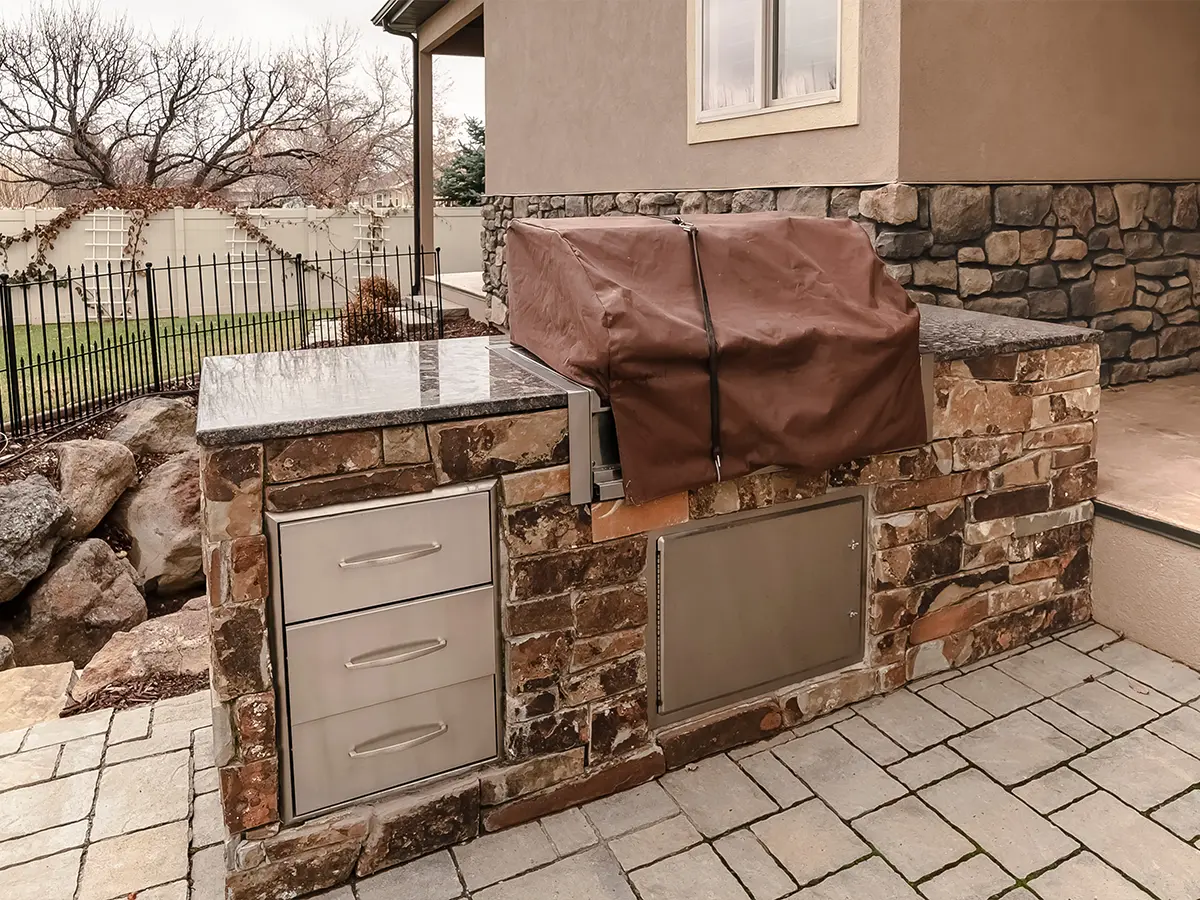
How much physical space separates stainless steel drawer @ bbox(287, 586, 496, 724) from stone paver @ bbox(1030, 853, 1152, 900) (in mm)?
1478

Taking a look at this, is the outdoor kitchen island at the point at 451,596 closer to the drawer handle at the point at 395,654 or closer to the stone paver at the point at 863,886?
the drawer handle at the point at 395,654

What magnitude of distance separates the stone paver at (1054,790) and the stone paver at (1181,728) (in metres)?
0.40

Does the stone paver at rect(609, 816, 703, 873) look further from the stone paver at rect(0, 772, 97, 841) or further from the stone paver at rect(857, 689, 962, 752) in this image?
the stone paver at rect(0, 772, 97, 841)

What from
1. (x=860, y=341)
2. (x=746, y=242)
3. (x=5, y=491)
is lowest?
(x=5, y=491)

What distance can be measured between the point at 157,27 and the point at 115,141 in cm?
319

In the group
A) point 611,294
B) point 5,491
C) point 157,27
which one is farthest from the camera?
point 157,27

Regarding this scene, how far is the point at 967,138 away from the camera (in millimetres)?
4449

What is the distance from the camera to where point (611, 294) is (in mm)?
A: 2531

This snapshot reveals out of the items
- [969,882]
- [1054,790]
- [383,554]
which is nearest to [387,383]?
[383,554]

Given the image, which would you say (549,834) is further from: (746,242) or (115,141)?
(115,141)

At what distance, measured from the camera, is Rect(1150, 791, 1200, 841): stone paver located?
2467mm

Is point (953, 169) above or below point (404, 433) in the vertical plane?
above

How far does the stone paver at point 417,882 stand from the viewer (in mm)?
2344

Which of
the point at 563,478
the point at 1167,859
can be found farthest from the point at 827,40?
the point at 1167,859
